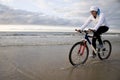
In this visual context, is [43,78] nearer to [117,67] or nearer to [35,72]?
[35,72]

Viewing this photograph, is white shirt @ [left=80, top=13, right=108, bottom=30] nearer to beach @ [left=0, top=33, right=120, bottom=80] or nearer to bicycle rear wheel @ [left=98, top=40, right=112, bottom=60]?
bicycle rear wheel @ [left=98, top=40, right=112, bottom=60]

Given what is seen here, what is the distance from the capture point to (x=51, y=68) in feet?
25.2

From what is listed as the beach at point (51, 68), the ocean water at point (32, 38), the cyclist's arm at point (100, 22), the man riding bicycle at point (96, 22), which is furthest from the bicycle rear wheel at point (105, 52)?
the ocean water at point (32, 38)

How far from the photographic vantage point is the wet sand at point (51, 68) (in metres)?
6.74

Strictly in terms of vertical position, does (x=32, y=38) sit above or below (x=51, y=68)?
above

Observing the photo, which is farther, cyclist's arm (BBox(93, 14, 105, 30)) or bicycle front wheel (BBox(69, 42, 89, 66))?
cyclist's arm (BBox(93, 14, 105, 30))

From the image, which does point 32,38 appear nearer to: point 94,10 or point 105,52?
point 105,52

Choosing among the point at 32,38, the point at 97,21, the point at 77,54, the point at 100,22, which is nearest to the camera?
the point at 77,54

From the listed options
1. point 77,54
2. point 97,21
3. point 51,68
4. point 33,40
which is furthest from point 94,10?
point 33,40

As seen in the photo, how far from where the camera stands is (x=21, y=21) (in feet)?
90.3

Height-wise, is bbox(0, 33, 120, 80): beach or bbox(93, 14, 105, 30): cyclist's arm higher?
bbox(93, 14, 105, 30): cyclist's arm

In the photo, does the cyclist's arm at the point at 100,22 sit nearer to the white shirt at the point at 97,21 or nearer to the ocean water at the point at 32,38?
the white shirt at the point at 97,21

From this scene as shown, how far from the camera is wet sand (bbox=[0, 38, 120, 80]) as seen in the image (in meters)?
6.74

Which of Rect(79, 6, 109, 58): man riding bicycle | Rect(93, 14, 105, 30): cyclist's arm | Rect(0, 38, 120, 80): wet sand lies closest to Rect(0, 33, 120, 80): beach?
Rect(0, 38, 120, 80): wet sand
